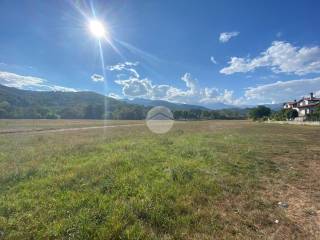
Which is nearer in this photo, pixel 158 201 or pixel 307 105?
pixel 158 201

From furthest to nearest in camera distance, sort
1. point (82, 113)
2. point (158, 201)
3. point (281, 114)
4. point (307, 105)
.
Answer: point (82, 113)
point (307, 105)
point (281, 114)
point (158, 201)

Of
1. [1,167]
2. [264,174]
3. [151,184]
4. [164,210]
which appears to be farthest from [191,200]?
[1,167]

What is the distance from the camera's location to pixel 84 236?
4.70 metres

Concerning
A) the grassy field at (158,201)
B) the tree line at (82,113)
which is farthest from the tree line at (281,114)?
the grassy field at (158,201)

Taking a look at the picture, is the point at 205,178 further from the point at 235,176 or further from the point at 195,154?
the point at 195,154

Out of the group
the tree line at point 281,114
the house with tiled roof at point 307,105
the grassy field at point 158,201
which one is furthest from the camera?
the house with tiled roof at point 307,105

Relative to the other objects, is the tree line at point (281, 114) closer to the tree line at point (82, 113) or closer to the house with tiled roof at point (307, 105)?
the house with tiled roof at point (307, 105)

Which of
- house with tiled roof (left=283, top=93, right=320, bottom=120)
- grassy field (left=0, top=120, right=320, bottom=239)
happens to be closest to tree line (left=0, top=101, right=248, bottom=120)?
house with tiled roof (left=283, top=93, right=320, bottom=120)

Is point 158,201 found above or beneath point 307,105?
beneath

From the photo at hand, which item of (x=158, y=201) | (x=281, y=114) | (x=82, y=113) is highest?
(x=82, y=113)

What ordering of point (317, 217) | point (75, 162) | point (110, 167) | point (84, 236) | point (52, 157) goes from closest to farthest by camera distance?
point (84, 236) → point (317, 217) → point (110, 167) → point (75, 162) → point (52, 157)

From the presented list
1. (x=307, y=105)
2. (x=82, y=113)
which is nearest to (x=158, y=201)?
(x=307, y=105)

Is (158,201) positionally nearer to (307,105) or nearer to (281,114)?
(281,114)

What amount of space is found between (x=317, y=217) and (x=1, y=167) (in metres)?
13.6
